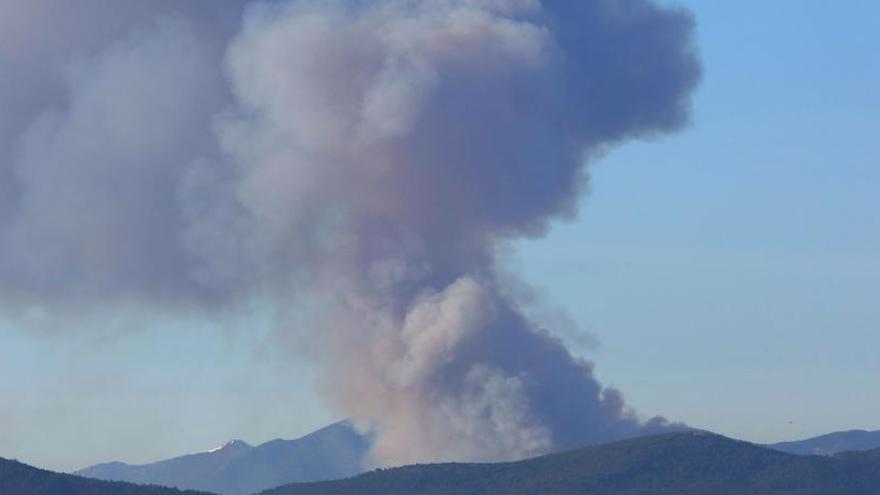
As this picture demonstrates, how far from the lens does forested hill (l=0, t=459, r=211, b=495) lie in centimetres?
13312

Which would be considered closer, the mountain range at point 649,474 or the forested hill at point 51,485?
the forested hill at point 51,485

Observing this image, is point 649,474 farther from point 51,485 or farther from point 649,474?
point 51,485

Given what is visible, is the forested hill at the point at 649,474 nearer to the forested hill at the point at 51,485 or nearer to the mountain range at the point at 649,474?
the mountain range at the point at 649,474

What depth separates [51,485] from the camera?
13462cm

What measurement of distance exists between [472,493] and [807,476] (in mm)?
25609

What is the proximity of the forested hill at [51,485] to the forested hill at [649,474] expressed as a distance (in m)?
27.5

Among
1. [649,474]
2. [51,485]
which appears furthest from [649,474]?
[51,485]

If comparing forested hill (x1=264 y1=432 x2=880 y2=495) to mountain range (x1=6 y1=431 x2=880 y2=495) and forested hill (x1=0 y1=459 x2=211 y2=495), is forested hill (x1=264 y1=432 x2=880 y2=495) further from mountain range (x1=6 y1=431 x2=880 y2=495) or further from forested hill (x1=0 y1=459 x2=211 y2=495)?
forested hill (x1=0 y1=459 x2=211 y2=495)

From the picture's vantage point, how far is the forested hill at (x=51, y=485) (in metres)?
133

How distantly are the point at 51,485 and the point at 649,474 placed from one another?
4703 centimetres

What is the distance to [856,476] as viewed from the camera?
523 feet

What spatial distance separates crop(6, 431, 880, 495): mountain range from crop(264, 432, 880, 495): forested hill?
0.24 ft

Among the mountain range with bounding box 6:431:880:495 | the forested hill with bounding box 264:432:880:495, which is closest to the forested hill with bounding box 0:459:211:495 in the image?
the forested hill with bounding box 264:432:880:495

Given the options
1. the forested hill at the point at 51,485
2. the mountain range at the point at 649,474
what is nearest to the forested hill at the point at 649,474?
the mountain range at the point at 649,474
